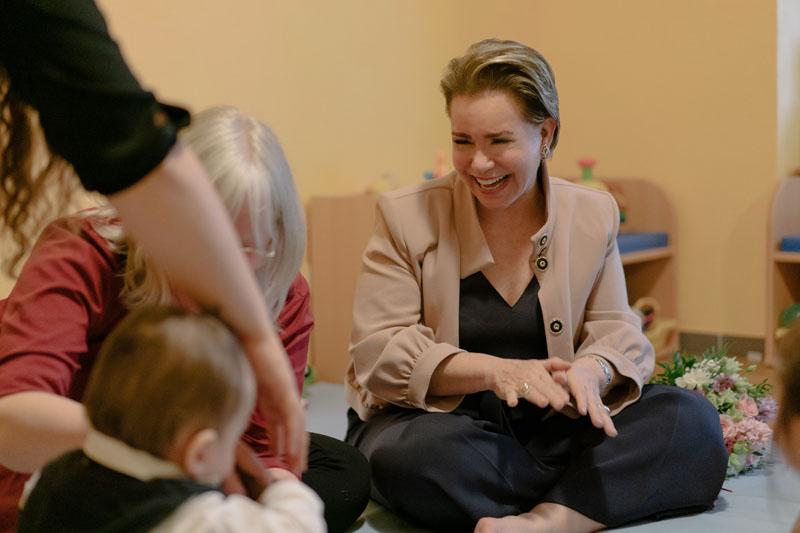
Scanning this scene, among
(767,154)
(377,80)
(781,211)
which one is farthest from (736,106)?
(377,80)

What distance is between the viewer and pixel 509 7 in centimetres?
390

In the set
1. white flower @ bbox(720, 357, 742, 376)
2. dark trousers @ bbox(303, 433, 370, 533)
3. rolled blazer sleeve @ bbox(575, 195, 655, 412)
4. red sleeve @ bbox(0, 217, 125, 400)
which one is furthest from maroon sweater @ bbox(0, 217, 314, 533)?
white flower @ bbox(720, 357, 742, 376)

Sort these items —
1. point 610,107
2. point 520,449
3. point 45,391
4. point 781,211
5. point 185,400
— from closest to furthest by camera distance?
point 185,400 < point 45,391 < point 520,449 < point 781,211 < point 610,107

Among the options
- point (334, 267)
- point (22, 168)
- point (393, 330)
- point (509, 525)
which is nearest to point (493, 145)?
point (393, 330)

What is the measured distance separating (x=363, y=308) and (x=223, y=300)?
3.25 feet

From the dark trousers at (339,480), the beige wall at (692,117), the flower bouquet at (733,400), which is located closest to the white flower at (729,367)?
the flower bouquet at (733,400)

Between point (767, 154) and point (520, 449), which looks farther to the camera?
point (767, 154)

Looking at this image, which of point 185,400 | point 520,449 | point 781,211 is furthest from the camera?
point 781,211

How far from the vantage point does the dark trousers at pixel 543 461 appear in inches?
64.4

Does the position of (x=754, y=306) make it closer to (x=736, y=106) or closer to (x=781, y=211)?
(x=781, y=211)

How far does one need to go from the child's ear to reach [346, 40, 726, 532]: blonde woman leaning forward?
839 mm

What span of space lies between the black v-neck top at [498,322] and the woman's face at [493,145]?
17 cm

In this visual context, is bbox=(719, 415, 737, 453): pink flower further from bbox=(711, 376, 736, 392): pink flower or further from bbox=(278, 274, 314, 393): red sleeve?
bbox=(278, 274, 314, 393): red sleeve

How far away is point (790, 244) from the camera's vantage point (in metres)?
3.19
